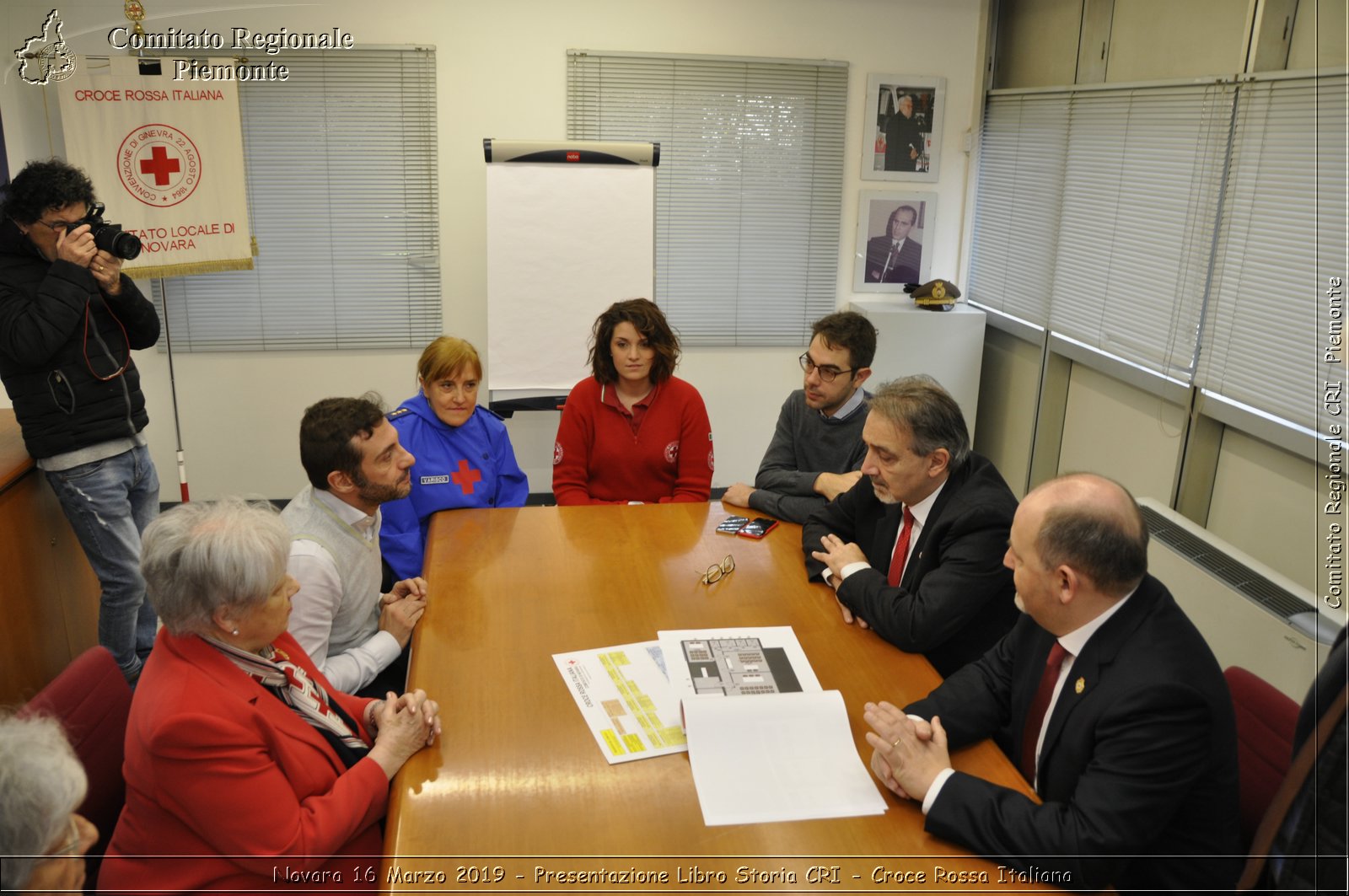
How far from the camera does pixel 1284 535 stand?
9.82 feet

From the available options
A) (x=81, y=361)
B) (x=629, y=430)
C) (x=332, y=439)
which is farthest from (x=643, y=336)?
(x=81, y=361)

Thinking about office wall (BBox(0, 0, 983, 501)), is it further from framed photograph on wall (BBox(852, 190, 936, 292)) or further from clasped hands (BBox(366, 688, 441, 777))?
clasped hands (BBox(366, 688, 441, 777))

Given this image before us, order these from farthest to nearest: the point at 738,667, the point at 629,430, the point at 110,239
Answer: the point at 629,430 < the point at 110,239 < the point at 738,667

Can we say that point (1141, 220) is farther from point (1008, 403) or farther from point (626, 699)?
point (626, 699)

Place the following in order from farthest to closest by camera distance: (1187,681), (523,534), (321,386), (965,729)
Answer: (321,386) < (523,534) < (965,729) < (1187,681)

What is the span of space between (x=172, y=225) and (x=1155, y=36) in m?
4.25

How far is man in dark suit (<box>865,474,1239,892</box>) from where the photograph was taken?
135 centimetres

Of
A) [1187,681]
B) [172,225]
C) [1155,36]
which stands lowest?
[1187,681]

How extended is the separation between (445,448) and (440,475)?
97 millimetres

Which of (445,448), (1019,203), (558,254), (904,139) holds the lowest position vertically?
(445,448)

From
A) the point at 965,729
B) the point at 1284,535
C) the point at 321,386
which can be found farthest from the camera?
the point at 321,386

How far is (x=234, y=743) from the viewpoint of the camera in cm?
139

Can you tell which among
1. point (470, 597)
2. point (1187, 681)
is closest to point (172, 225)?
point (470, 597)

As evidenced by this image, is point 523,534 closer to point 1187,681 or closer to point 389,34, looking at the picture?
point 1187,681
